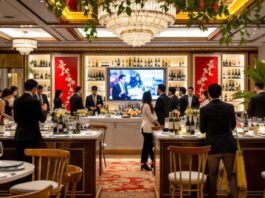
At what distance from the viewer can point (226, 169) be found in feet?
18.3

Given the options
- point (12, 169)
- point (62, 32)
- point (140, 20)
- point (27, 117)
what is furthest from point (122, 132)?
point (12, 169)

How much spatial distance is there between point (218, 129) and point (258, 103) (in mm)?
3062

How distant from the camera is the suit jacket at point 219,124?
5398 mm

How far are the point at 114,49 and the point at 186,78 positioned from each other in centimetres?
243

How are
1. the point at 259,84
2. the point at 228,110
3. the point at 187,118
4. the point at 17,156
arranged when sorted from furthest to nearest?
the point at 259,84, the point at 187,118, the point at 17,156, the point at 228,110

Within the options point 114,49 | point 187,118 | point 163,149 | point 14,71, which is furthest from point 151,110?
point 14,71

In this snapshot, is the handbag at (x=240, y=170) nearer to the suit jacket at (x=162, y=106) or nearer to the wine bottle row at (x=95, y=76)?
the suit jacket at (x=162, y=106)

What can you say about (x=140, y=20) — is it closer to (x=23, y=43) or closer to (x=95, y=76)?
(x=23, y=43)

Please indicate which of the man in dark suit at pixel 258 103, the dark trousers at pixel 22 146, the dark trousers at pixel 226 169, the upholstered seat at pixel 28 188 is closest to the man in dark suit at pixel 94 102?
the man in dark suit at pixel 258 103

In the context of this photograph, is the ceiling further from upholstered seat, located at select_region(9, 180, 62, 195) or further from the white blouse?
upholstered seat, located at select_region(9, 180, 62, 195)

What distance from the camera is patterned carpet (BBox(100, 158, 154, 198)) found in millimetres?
7004

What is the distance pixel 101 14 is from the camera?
276 inches

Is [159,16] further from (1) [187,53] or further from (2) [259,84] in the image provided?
(1) [187,53]

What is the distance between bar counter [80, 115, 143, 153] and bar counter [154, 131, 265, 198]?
4.21m
